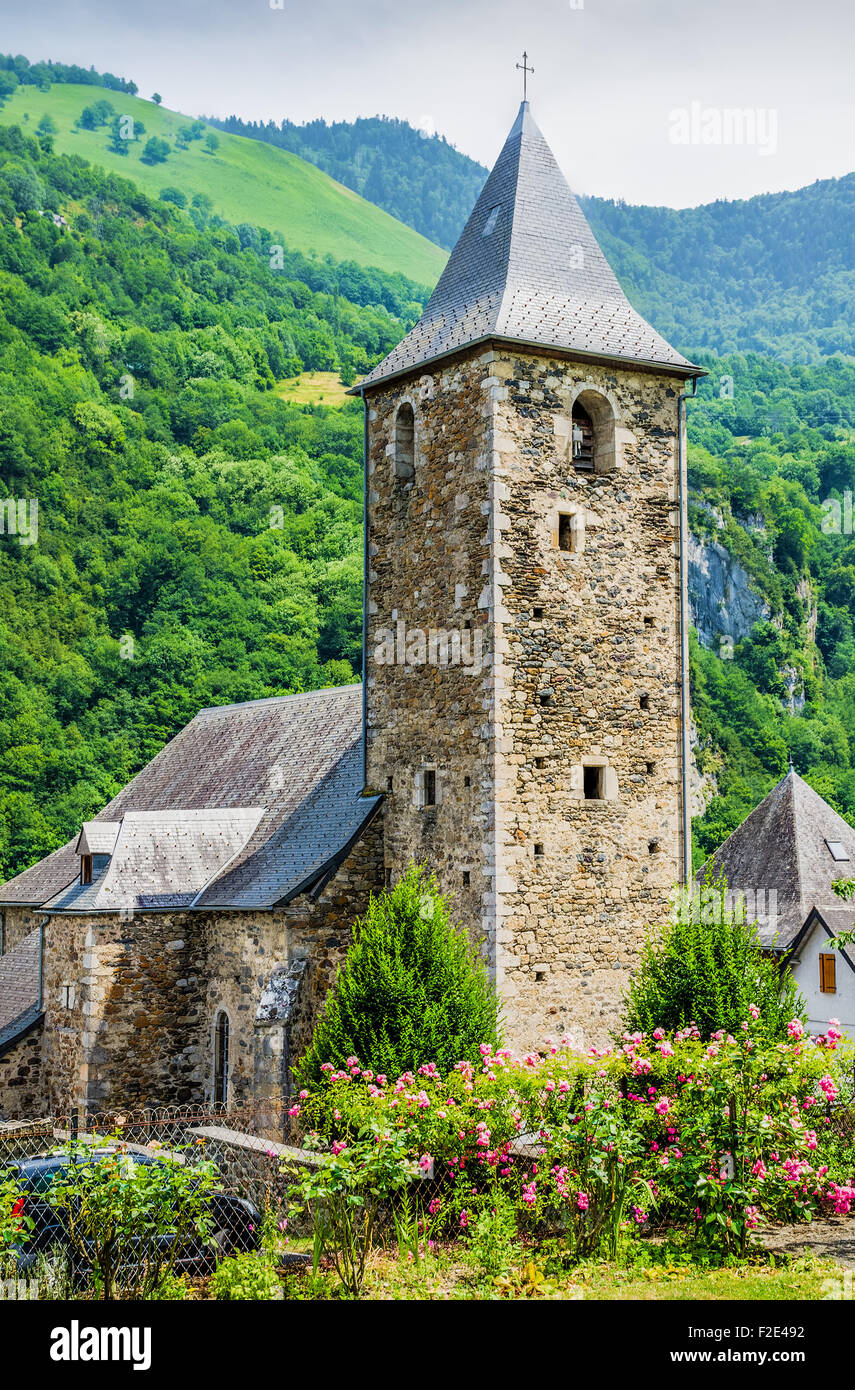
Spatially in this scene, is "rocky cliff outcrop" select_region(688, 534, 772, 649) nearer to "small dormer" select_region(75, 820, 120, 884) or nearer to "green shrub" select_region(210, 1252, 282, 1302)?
"small dormer" select_region(75, 820, 120, 884)

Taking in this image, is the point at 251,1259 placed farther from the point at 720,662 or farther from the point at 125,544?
the point at 720,662

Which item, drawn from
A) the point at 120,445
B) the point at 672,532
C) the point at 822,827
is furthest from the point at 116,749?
the point at 672,532

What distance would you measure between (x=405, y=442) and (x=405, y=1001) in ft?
27.5

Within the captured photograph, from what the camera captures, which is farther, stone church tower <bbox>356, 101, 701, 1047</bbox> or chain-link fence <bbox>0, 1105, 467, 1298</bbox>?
stone church tower <bbox>356, 101, 701, 1047</bbox>

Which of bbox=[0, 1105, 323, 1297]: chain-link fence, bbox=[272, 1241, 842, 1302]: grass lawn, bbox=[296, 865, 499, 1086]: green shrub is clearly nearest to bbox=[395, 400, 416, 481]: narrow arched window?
bbox=[296, 865, 499, 1086]: green shrub

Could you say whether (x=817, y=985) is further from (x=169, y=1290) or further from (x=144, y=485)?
(x=144, y=485)

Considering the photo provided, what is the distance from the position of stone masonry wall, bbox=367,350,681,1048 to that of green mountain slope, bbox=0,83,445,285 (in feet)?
Result: 308

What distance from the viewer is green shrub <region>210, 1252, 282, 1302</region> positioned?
9.41 meters

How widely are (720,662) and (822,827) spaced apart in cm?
3942

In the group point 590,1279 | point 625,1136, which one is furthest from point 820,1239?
point 590,1279

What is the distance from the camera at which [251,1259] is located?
9.79 metres

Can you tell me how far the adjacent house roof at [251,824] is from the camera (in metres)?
19.2

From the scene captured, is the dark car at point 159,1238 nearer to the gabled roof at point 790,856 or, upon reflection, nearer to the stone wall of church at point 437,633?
the stone wall of church at point 437,633
